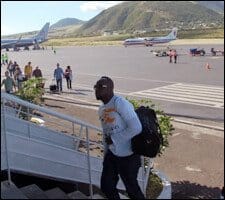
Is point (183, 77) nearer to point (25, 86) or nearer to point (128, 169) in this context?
point (25, 86)

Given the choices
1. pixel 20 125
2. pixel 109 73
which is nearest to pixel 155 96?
pixel 109 73

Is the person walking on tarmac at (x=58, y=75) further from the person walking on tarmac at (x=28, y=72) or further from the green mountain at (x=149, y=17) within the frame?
the green mountain at (x=149, y=17)

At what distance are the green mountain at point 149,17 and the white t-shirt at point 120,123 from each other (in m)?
7.57

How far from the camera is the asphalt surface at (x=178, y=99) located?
887 centimetres

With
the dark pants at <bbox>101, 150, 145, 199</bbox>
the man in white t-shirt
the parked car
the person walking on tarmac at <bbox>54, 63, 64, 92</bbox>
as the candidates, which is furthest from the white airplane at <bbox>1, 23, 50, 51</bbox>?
the parked car

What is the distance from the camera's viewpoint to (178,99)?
19641mm

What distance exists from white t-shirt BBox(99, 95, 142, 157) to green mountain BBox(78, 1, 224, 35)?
757 centimetres

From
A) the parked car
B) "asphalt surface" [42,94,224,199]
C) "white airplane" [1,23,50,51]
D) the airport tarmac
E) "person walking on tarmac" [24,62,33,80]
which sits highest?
"white airplane" [1,23,50,51]

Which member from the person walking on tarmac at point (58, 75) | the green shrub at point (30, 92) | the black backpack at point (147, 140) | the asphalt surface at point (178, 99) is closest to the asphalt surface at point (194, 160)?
the asphalt surface at point (178, 99)

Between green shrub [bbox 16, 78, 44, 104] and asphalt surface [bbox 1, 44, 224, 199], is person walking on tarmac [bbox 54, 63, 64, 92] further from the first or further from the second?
green shrub [bbox 16, 78, 44, 104]

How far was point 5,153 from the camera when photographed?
14.0 feet

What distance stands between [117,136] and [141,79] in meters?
24.2

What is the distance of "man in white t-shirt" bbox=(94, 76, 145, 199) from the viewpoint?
425 centimetres

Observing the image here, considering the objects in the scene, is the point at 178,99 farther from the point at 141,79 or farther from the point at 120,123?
the point at 120,123
